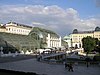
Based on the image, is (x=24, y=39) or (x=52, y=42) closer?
(x=24, y=39)

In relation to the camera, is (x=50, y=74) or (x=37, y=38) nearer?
(x=50, y=74)

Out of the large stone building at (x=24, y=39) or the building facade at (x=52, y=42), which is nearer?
the large stone building at (x=24, y=39)

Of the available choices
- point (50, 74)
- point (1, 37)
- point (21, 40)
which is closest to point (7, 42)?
point (1, 37)

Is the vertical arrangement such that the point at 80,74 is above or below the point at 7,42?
below

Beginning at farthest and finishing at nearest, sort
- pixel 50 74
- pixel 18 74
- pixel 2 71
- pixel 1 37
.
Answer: pixel 1 37
pixel 50 74
pixel 2 71
pixel 18 74

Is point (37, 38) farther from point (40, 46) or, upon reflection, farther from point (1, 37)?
point (1, 37)

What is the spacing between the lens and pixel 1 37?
82312 millimetres

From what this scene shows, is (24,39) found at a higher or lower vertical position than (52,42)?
lower

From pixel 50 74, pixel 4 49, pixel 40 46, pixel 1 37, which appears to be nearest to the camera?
pixel 50 74

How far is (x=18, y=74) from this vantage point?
89.1 ft

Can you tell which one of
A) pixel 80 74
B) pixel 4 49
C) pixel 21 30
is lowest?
pixel 80 74

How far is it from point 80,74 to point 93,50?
64.3m

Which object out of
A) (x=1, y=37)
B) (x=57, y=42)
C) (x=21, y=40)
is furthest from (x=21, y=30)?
(x=1, y=37)

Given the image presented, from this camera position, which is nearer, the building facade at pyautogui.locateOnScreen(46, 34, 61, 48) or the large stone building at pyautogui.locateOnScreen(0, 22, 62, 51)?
the large stone building at pyautogui.locateOnScreen(0, 22, 62, 51)
